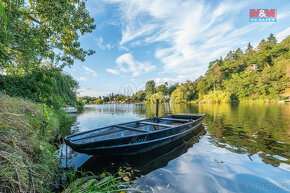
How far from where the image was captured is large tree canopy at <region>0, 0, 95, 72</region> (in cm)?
432

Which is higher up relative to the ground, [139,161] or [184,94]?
[184,94]

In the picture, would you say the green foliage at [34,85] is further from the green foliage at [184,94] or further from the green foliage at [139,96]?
the green foliage at [139,96]

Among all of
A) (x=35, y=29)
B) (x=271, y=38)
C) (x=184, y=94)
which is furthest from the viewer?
(x=271, y=38)

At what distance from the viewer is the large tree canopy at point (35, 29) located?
4324 millimetres

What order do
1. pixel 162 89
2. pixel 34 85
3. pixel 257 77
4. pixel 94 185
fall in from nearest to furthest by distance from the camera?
pixel 94 185
pixel 34 85
pixel 257 77
pixel 162 89

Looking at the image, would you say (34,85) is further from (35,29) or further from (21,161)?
(21,161)

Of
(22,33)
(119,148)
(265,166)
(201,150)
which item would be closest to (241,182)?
(265,166)

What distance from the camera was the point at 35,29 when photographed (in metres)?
5.32

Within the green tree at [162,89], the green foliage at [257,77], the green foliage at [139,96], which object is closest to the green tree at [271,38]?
the green foliage at [257,77]

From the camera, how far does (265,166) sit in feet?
11.3

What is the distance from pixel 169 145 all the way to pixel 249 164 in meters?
2.67

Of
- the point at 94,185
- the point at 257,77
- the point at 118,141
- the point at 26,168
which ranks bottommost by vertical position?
the point at 94,185

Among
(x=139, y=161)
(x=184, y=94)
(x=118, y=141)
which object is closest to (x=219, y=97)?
(x=184, y=94)

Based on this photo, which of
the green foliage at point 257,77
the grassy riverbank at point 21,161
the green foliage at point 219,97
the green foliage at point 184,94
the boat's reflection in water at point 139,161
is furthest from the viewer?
the green foliage at point 184,94
